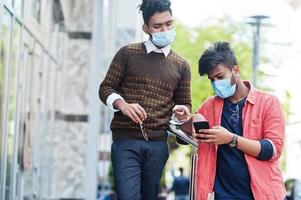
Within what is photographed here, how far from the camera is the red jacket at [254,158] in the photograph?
4.83 m

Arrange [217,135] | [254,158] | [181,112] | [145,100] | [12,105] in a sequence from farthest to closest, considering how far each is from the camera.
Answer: [12,105]
[145,100]
[181,112]
[254,158]
[217,135]

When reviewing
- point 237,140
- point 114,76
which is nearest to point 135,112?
point 114,76

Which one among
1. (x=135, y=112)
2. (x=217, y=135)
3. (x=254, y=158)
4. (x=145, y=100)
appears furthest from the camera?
(x=145, y=100)

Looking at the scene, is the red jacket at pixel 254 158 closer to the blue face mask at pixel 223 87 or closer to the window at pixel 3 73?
the blue face mask at pixel 223 87

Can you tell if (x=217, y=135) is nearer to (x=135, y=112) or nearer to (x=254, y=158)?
(x=254, y=158)

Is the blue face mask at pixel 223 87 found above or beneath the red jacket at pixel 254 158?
above

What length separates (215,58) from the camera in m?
4.88

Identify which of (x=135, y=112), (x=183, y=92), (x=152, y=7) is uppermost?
(x=152, y=7)

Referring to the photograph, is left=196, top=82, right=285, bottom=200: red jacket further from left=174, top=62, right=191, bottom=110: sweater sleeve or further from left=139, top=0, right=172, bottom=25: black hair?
left=139, top=0, right=172, bottom=25: black hair

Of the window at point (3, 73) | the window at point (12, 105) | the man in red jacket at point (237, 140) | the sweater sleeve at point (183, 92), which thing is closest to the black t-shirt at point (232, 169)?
the man in red jacket at point (237, 140)

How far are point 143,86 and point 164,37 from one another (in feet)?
1.11

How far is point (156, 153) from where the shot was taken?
529cm

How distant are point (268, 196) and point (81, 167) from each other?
11.5m

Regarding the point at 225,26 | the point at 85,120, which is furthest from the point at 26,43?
the point at 225,26
